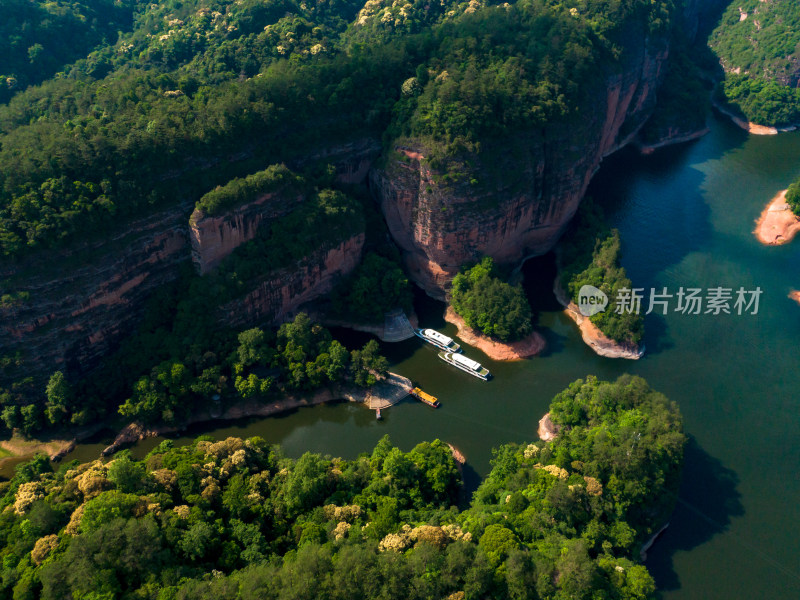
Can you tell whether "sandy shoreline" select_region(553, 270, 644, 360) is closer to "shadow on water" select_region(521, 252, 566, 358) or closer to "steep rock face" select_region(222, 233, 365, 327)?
"shadow on water" select_region(521, 252, 566, 358)

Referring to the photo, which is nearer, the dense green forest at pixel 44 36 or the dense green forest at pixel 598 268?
the dense green forest at pixel 598 268

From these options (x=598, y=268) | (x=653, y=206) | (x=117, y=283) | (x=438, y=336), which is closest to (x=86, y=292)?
(x=117, y=283)

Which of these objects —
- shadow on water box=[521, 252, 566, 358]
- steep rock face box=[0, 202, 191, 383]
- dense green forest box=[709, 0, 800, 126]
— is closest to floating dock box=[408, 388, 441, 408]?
shadow on water box=[521, 252, 566, 358]

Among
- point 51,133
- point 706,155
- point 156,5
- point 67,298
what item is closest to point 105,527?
point 67,298

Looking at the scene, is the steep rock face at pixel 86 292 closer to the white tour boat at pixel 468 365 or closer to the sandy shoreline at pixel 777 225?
the white tour boat at pixel 468 365

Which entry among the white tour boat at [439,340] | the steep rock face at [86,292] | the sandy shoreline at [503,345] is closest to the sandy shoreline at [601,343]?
the sandy shoreline at [503,345]

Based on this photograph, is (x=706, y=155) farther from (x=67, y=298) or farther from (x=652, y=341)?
(x=67, y=298)

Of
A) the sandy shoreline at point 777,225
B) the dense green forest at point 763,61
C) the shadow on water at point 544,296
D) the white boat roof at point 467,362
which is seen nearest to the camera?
the white boat roof at point 467,362
